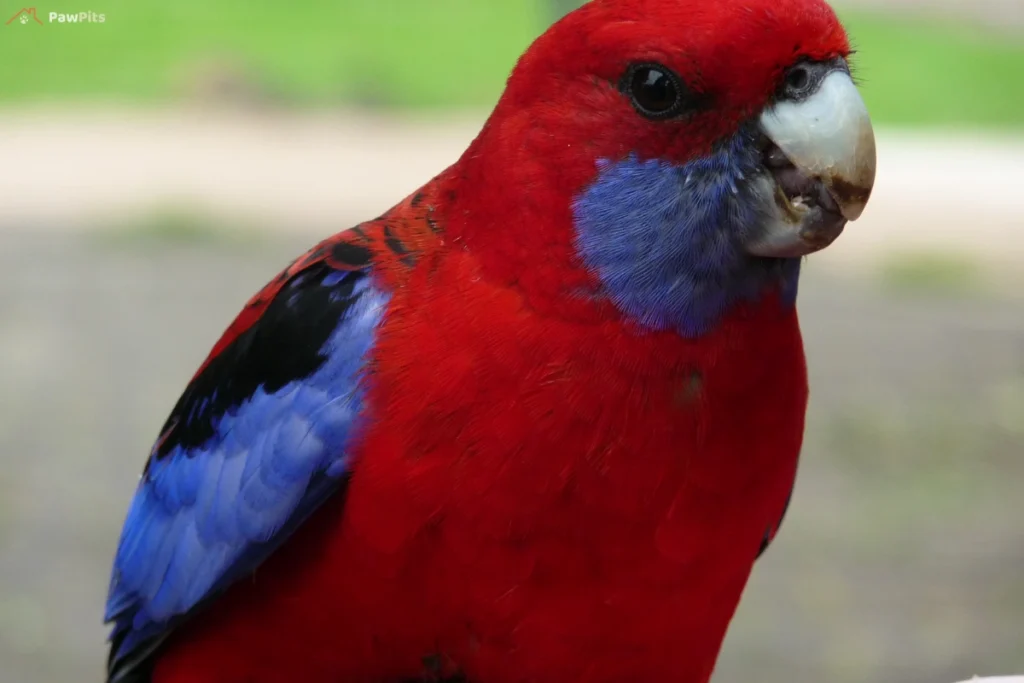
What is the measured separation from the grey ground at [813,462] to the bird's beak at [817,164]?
199cm

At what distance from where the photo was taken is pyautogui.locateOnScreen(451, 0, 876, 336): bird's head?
0.98m

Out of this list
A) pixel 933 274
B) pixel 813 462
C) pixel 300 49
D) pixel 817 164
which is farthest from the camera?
pixel 300 49

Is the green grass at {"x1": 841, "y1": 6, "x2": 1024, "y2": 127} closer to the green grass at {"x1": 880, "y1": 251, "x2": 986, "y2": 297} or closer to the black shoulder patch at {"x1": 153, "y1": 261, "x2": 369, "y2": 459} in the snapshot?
the green grass at {"x1": 880, "y1": 251, "x2": 986, "y2": 297}

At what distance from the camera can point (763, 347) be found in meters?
1.10

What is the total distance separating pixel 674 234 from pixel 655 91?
0.13 m

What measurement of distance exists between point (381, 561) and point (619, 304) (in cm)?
37

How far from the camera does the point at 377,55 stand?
6008mm

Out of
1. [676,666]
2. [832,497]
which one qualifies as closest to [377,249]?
[676,666]

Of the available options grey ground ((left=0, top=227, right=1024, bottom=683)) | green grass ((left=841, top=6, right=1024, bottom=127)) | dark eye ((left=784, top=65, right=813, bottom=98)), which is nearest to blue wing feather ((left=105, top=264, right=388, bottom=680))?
dark eye ((left=784, top=65, right=813, bottom=98))

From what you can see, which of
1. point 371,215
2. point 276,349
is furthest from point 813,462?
point 371,215

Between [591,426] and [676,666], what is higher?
[591,426]

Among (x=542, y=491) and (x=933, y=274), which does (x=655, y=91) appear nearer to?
(x=542, y=491)

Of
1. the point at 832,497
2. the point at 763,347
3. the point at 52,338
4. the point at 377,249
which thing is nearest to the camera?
the point at 763,347

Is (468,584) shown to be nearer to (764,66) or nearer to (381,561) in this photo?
(381,561)
